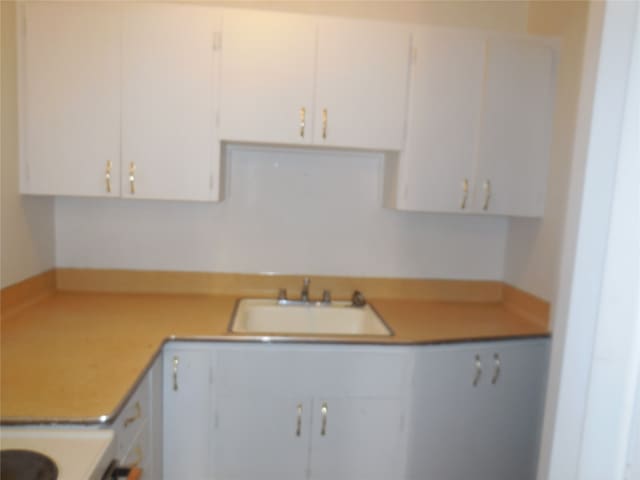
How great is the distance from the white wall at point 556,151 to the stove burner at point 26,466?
198cm

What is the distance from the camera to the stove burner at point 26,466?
98 centimetres

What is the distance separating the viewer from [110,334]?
180 cm

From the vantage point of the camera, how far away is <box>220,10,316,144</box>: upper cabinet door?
201 centimetres

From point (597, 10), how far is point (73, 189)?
2.08 m

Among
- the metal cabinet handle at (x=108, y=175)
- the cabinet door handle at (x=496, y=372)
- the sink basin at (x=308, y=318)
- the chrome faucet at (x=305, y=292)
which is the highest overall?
the metal cabinet handle at (x=108, y=175)

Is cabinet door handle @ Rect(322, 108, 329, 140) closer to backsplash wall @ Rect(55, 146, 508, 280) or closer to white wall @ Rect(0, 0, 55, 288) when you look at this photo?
backsplash wall @ Rect(55, 146, 508, 280)

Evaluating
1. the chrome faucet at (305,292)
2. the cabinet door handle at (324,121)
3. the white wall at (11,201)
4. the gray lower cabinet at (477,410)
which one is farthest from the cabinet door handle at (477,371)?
the white wall at (11,201)

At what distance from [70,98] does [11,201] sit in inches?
20.1

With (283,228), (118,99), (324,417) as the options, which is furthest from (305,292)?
(118,99)

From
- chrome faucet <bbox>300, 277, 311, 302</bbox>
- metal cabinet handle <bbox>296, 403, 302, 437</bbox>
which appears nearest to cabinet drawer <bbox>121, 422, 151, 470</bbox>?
metal cabinet handle <bbox>296, 403, 302, 437</bbox>

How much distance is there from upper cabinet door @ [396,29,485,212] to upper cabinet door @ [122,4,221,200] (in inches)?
35.8

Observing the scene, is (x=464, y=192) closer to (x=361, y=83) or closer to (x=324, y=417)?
(x=361, y=83)

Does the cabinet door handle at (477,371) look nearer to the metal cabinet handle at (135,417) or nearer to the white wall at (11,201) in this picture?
the metal cabinet handle at (135,417)

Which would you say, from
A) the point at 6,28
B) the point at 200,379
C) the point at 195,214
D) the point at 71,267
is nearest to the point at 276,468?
the point at 200,379
